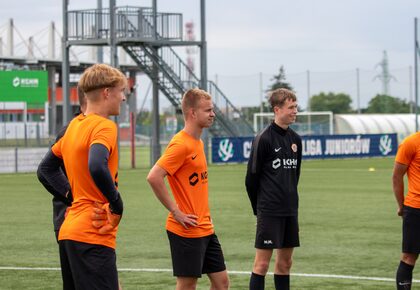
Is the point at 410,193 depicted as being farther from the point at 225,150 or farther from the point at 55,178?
the point at 225,150

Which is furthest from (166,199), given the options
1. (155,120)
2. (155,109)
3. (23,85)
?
(23,85)

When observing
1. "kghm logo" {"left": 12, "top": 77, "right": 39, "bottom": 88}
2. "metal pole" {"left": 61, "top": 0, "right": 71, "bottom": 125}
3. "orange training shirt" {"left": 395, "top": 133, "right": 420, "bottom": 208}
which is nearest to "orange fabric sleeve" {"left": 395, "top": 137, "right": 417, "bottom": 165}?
"orange training shirt" {"left": 395, "top": 133, "right": 420, "bottom": 208}

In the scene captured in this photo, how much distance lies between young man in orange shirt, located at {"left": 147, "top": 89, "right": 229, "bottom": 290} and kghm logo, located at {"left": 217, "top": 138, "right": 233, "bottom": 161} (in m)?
31.4

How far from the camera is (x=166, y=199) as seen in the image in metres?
7.47

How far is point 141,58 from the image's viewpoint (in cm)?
4081

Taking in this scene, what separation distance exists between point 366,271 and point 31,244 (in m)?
5.15

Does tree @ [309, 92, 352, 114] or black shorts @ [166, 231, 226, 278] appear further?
tree @ [309, 92, 352, 114]

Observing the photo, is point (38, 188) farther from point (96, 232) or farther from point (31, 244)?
point (96, 232)

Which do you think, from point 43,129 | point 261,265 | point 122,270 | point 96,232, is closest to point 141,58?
point 43,129

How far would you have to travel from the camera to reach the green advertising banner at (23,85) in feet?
178

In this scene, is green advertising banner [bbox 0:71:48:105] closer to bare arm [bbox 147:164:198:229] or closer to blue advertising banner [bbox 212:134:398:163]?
blue advertising banner [bbox 212:134:398:163]

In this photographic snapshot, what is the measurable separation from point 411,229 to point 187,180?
8.01ft

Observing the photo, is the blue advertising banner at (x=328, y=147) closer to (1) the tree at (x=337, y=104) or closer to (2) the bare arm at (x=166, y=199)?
(2) the bare arm at (x=166, y=199)

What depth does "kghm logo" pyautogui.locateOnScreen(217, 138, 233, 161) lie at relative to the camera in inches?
1545
